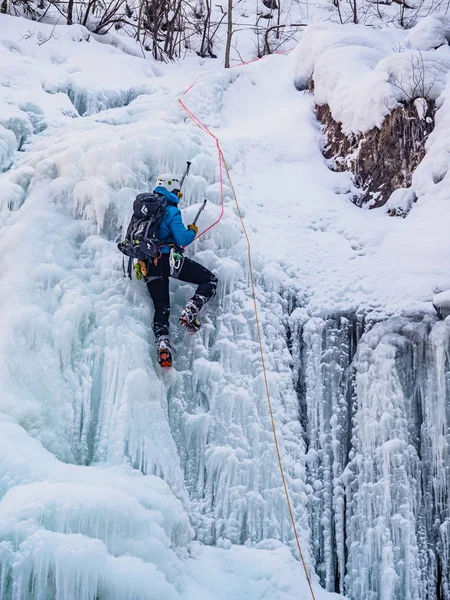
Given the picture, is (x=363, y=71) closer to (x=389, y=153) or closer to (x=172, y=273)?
(x=389, y=153)

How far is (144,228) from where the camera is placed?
485 centimetres

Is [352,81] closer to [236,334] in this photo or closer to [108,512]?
[236,334]

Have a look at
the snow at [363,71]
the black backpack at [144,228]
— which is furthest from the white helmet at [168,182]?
the snow at [363,71]

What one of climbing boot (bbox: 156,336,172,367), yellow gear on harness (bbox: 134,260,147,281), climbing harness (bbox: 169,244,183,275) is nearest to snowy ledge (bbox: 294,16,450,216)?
climbing harness (bbox: 169,244,183,275)

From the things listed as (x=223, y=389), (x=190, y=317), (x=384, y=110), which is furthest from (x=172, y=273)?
(x=384, y=110)

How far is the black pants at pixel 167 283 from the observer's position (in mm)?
4812

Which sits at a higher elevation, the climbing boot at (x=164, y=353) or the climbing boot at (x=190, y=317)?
the climbing boot at (x=190, y=317)

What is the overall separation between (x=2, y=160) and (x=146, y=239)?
234 centimetres

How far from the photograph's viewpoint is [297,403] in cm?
488

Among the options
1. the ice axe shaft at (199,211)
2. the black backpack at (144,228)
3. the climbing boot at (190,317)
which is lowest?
the climbing boot at (190,317)

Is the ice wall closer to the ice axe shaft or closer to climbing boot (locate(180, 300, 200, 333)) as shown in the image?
climbing boot (locate(180, 300, 200, 333))

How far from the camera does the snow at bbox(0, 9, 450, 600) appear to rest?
3.62 meters

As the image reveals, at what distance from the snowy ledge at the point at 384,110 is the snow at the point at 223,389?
0.06 meters

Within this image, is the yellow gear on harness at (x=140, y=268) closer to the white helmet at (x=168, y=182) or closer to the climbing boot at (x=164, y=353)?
the climbing boot at (x=164, y=353)
